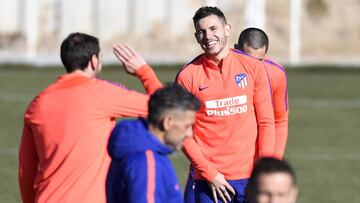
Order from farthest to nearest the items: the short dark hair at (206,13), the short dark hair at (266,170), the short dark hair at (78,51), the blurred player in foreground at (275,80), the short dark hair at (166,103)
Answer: the blurred player in foreground at (275,80)
the short dark hair at (206,13)
the short dark hair at (78,51)
the short dark hair at (166,103)
the short dark hair at (266,170)

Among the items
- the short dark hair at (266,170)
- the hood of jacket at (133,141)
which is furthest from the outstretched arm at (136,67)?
the short dark hair at (266,170)

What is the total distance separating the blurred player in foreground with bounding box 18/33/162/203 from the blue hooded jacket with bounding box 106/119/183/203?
604mm

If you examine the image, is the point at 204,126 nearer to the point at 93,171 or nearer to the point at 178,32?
the point at 93,171

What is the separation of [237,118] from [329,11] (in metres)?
39.0

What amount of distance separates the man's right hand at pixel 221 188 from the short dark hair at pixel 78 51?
194 centimetres

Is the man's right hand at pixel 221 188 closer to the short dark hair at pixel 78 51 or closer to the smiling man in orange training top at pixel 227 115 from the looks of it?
the smiling man in orange training top at pixel 227 115

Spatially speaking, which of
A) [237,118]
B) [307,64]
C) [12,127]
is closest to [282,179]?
[237,118]

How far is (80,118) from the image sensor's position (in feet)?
23.5

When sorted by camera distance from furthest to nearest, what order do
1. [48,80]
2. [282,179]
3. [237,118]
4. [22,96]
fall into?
1. [48,80]
2. [22,96]
3. [237,118]
4. [282,179]

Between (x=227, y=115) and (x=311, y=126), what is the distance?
1543 centimetres

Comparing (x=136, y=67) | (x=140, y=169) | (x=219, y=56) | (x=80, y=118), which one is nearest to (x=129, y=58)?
(x=136, y=67)

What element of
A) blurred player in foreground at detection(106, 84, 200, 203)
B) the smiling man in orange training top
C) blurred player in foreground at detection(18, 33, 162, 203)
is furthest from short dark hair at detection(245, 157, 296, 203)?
the smiling man in orange training top

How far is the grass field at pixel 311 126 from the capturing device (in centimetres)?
1709

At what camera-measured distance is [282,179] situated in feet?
19.0
